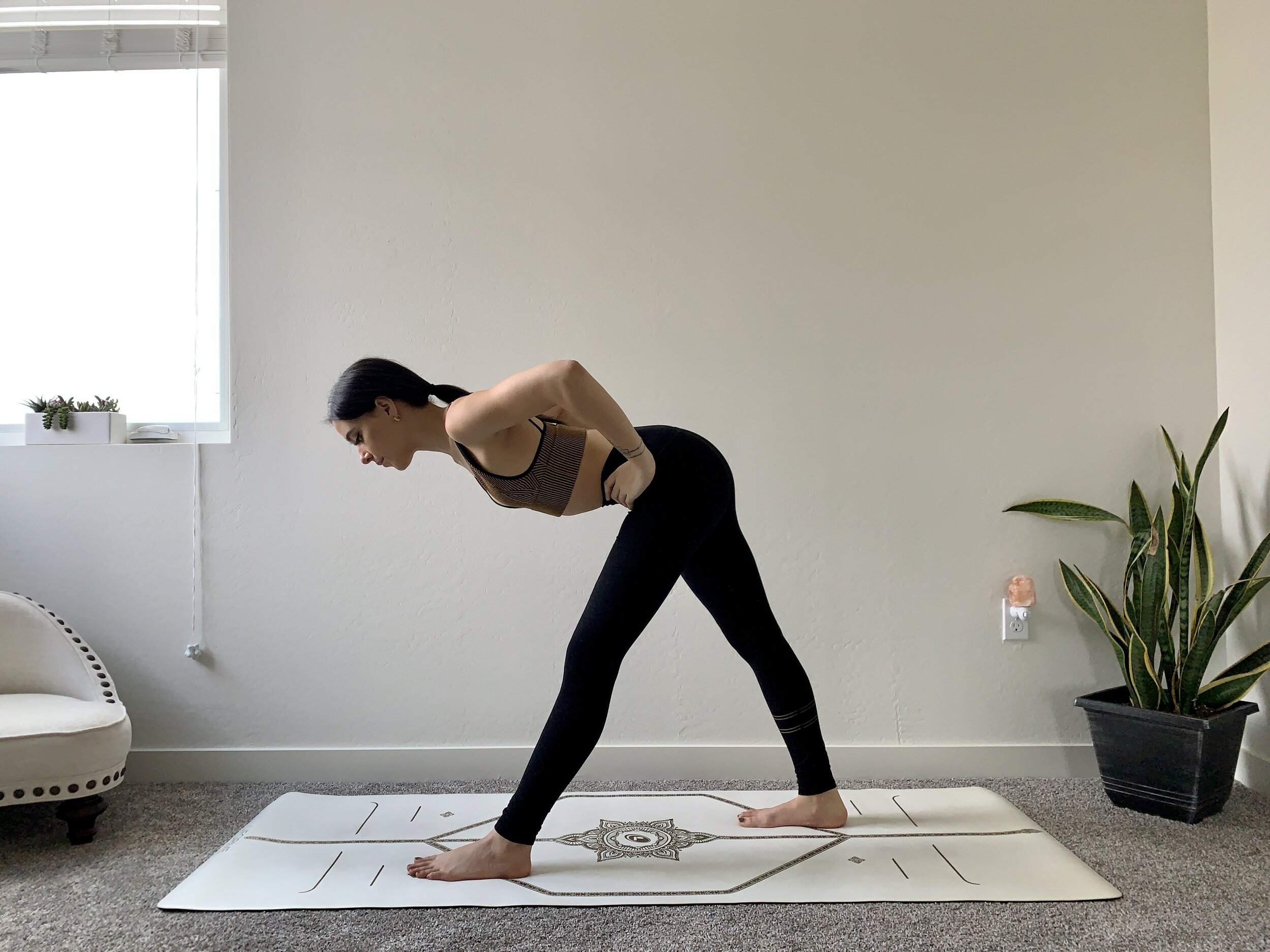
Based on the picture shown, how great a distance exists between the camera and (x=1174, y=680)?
81.6 inches

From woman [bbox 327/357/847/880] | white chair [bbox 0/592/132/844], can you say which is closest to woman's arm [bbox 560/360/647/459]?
woman [bbox 327/357/847/880]

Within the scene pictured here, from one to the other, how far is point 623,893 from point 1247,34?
2.61m

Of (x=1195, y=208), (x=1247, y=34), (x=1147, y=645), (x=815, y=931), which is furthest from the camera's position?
(x=1195, y=208)

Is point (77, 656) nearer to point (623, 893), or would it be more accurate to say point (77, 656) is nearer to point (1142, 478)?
point (623, 893)

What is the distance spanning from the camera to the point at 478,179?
2430 mm

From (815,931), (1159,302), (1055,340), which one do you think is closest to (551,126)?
(1055,340)

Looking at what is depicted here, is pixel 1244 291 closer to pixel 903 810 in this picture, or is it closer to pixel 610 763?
pixel 903 810

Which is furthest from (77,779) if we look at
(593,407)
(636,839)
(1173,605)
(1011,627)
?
(1173,605)

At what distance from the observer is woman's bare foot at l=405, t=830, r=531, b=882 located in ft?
5.21

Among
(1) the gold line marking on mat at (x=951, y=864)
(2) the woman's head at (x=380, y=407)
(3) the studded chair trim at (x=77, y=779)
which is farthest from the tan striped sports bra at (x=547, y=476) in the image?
(3) the studded chair trim at (x=77, y=779)

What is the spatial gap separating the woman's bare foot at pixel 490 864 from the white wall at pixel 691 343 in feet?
2.52

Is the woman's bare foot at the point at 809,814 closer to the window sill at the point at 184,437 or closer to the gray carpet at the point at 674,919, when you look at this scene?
the gray carpet at the point at 674,919

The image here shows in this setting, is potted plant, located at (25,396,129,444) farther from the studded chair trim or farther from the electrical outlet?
the electrical outlet

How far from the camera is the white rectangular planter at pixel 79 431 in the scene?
243cm
